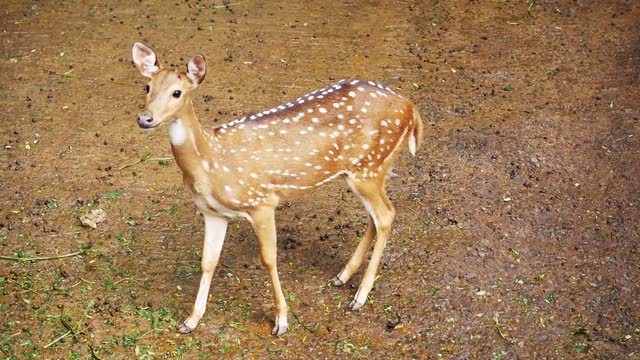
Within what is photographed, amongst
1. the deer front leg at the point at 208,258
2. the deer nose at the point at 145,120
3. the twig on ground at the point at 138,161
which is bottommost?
the twig on ground at the point at 138,161

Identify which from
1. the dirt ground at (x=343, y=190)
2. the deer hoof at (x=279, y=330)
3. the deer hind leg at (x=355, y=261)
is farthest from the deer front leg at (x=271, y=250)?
the deer hind leg at (x=355, y=261)

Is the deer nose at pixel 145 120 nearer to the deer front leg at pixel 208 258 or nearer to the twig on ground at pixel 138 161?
the deer front leg at pixel 208 258

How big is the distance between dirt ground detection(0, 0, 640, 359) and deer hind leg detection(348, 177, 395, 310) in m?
0.09

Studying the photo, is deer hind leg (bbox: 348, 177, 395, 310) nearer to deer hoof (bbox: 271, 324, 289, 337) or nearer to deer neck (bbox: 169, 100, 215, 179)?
deer hoof (bbox: 271, 324, 289, 337)

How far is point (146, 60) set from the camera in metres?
4.55

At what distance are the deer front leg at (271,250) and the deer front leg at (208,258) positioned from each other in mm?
271

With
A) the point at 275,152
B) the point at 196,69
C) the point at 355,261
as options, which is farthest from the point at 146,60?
the point at 355,261

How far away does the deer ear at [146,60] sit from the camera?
4.55m

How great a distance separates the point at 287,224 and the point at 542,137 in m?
2.15

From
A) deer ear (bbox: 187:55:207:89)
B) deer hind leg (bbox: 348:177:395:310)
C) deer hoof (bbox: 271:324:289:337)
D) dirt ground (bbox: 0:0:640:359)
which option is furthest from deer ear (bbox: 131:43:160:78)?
deer hoof (bbox: 271:324:289:337)

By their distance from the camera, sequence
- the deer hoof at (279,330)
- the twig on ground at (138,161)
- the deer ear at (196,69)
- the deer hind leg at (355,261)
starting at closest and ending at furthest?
the deer ear at (196,69) → the deer hoof at (279,330) → the deer hind leg at (355,261) → the twig on ground at (138,161)

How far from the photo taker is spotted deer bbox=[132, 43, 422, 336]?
179 inches

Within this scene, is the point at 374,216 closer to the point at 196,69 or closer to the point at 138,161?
the point at 196,69

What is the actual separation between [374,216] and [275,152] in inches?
29.8
